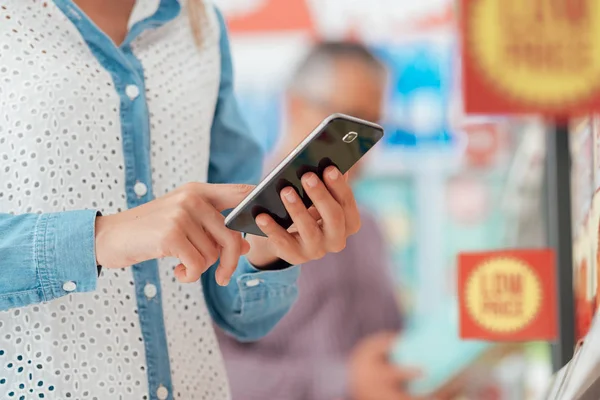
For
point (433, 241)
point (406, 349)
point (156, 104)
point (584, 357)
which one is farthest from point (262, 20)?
point (584, 357)

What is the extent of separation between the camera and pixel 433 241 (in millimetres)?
4789

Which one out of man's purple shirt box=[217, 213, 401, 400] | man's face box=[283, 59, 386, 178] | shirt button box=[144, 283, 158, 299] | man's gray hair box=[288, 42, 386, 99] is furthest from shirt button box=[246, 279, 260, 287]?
man's gray hair box=[288, 42, 386, 99]

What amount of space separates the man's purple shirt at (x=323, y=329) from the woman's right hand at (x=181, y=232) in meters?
1.35

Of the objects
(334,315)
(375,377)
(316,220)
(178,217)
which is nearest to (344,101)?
(334,315)

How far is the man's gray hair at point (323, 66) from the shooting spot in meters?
2.65

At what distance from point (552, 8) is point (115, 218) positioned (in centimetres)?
83

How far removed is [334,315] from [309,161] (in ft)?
5.75

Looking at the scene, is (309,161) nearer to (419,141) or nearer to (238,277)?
(238,277)

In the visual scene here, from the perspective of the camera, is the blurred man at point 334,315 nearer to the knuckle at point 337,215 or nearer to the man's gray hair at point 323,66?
the man's gray hair at point 323,66

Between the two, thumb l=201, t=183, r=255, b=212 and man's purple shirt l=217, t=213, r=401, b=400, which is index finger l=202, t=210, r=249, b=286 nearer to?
thumb l=201, t=183, r=255, b=212

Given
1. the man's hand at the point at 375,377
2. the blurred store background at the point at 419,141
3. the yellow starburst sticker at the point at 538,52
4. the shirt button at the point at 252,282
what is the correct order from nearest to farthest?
the shirt button at the point at 252,282 → the yellow starburst sticker at the point at 538,52 → the man's hand at the point at 375,377 → the blurred store background at the point at 419,141

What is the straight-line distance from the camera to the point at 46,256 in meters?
0.75

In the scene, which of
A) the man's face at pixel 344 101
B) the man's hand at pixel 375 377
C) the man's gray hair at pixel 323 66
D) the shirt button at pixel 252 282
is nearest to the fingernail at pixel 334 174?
the shirt button at pixel 252 282

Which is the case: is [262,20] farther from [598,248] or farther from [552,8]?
[598,248]
